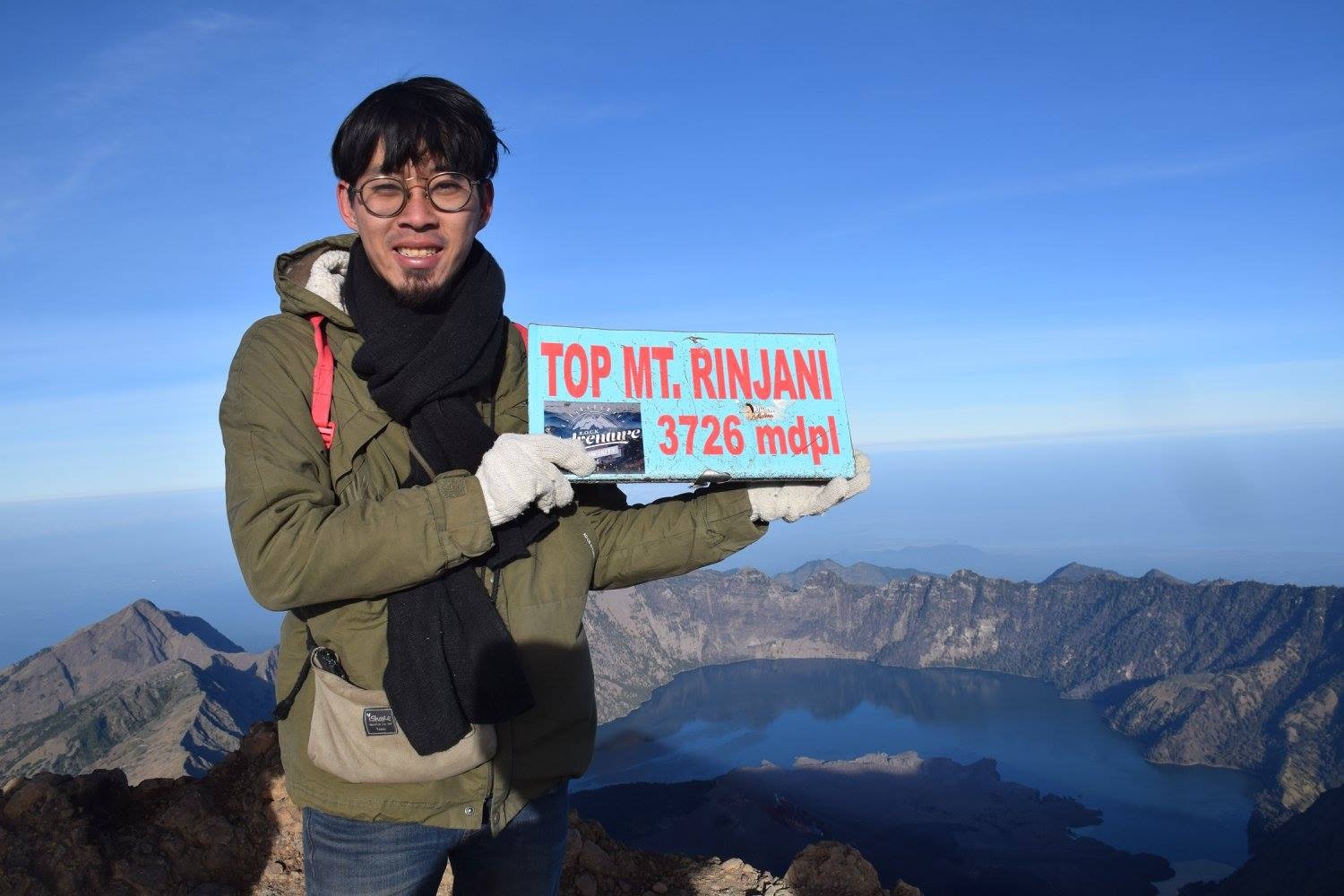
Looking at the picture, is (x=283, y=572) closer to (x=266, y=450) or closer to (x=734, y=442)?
(x=266, y=450)

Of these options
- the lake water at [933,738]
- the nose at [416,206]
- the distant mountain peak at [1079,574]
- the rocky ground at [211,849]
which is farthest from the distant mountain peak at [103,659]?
the distant mountain peak at [1079,574]

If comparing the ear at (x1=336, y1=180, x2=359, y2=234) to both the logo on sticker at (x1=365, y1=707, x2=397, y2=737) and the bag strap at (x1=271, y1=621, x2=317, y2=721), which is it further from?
the logo on sticker at (x1=365, y1=707, x2=397, y2=737)

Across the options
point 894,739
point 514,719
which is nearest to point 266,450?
point 514,719

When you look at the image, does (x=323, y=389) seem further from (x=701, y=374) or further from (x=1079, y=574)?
(x=1079, y=574)

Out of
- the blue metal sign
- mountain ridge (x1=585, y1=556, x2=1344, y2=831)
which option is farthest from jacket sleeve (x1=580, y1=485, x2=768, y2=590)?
mountain ridge (x1=585, y1=556, x2=1344, y2=831)

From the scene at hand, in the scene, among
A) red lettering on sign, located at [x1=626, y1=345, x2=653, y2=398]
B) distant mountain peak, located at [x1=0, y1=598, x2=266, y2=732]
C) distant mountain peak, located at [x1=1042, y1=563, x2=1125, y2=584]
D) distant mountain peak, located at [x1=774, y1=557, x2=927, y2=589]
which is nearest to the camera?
red lettering on sign, located at [x1=626, y1=345, x2=653, y2=398]

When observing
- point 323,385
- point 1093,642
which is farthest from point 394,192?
point 1093,642

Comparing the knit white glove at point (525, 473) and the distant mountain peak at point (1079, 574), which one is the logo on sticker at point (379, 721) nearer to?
the knit white glove at point (525, 473)
